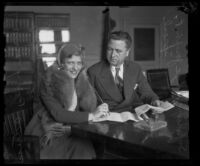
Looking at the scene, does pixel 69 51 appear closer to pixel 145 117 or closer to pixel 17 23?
pixel 17 23

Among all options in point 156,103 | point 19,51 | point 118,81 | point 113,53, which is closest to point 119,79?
point 118,81

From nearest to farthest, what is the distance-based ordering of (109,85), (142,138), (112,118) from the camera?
(142,138) < (112,118) < (109,85)

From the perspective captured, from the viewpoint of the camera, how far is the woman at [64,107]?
62.1 inches

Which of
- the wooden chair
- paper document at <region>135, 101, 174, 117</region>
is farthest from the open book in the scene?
the wooden chair

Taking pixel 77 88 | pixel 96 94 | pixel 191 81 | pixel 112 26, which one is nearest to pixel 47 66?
pixel 77 88

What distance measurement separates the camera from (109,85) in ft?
5.53

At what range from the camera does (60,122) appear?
161 centimetres

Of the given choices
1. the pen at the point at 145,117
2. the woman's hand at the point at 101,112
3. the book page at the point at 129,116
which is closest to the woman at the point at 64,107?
the woman's hand at the point at 101,112

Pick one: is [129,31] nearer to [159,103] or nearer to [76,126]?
[159,103]

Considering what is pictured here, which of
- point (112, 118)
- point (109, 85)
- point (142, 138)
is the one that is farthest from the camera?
point (109, 85)

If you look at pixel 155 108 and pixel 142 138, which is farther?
pixel 155 108

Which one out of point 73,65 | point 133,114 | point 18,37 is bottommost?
point 133,114

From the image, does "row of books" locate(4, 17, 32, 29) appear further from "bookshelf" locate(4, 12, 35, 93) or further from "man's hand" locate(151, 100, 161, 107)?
"man's hand" locate(151, 100, 161, 107)

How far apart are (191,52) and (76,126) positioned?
0.79 metres
